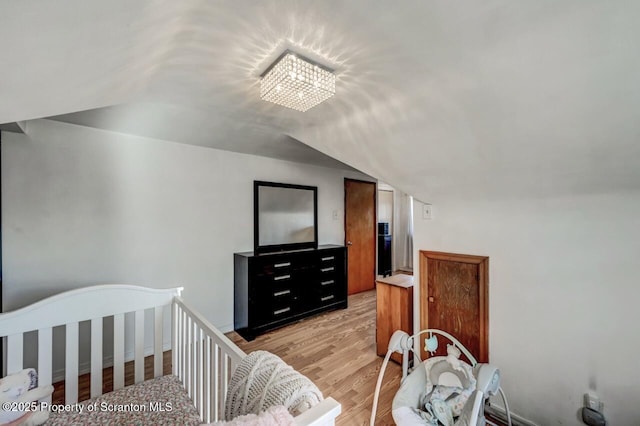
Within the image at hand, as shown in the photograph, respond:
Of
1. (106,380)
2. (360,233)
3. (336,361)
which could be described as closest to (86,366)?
(106,380)

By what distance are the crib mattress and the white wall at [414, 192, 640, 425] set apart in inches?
77.2

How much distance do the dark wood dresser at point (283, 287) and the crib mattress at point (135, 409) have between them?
1.42 meters

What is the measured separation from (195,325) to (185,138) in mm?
1858

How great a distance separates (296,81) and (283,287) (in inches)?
93.2

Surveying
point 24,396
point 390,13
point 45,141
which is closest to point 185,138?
point 45,141

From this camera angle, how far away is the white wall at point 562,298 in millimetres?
1353

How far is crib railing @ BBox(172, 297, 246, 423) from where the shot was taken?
1202 millimetres

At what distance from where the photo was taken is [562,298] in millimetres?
1534

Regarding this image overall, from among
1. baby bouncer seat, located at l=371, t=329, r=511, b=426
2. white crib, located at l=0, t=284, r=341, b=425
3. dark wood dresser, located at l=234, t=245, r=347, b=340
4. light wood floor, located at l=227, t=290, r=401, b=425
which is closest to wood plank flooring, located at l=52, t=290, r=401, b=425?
light wood floor, located at l=227, t=290, r=401, b=425

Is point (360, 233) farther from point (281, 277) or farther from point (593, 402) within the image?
point (593, 402)

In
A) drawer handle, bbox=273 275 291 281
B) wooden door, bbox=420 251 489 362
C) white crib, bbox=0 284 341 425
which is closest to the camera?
white crib, bbox=0 284 341 425

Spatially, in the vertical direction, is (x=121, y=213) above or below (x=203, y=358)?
above

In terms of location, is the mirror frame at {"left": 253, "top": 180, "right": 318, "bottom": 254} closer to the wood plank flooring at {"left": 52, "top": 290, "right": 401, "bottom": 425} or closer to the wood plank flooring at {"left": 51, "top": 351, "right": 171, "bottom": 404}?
the wood plank flooring at {"left": 52, "top": 290, "right": 401, "bottom": 425}

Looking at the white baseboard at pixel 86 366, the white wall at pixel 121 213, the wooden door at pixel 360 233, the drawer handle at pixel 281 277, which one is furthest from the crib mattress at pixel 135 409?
the wooden door at pixel 360 233
